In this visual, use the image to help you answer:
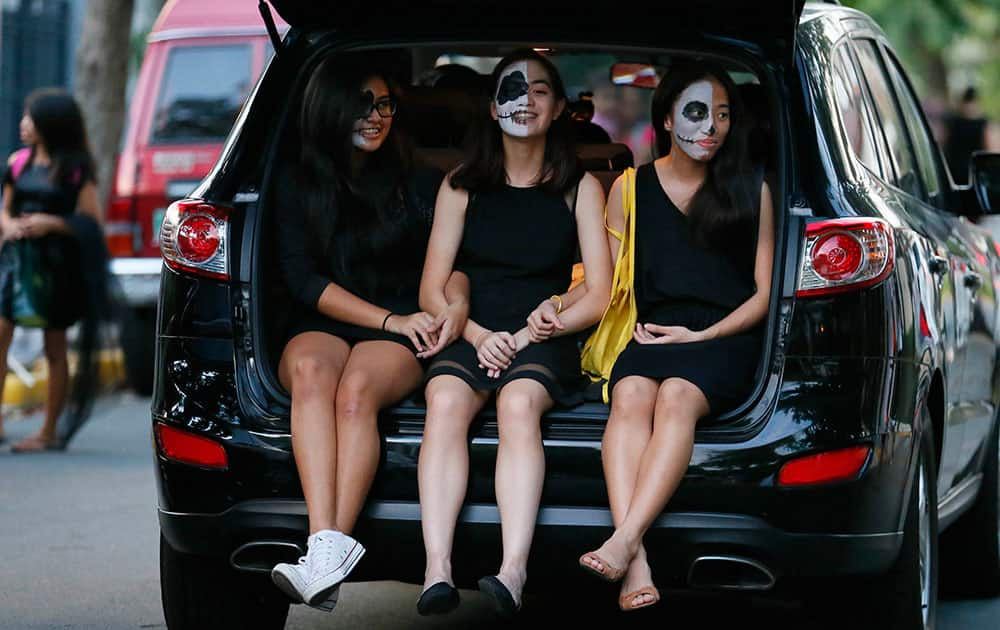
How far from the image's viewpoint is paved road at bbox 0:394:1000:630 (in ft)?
20.2

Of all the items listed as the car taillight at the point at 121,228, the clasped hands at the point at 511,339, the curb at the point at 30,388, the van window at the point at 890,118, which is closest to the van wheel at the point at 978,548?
the van window at the point at 890,118

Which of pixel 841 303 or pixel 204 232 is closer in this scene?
pixel 841 303

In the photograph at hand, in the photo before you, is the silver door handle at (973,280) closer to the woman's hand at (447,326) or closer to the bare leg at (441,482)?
the woman's hand at (447,326)

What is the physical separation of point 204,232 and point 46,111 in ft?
18.7

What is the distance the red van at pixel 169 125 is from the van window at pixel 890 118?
714 cm

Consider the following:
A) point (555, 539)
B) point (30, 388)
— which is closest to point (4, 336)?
point (30, 388)

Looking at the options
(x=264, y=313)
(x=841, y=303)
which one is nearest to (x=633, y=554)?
(x=841, y=303)

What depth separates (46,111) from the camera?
414 inches

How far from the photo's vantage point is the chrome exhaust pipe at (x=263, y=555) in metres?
4.90

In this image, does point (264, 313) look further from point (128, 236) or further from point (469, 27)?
point (128, 236)

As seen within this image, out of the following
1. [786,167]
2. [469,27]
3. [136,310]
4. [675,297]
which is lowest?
[136,310]

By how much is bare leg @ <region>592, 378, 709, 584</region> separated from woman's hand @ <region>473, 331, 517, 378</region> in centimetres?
47

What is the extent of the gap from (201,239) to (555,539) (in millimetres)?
1157

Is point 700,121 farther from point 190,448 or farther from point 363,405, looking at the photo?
point 190,448
